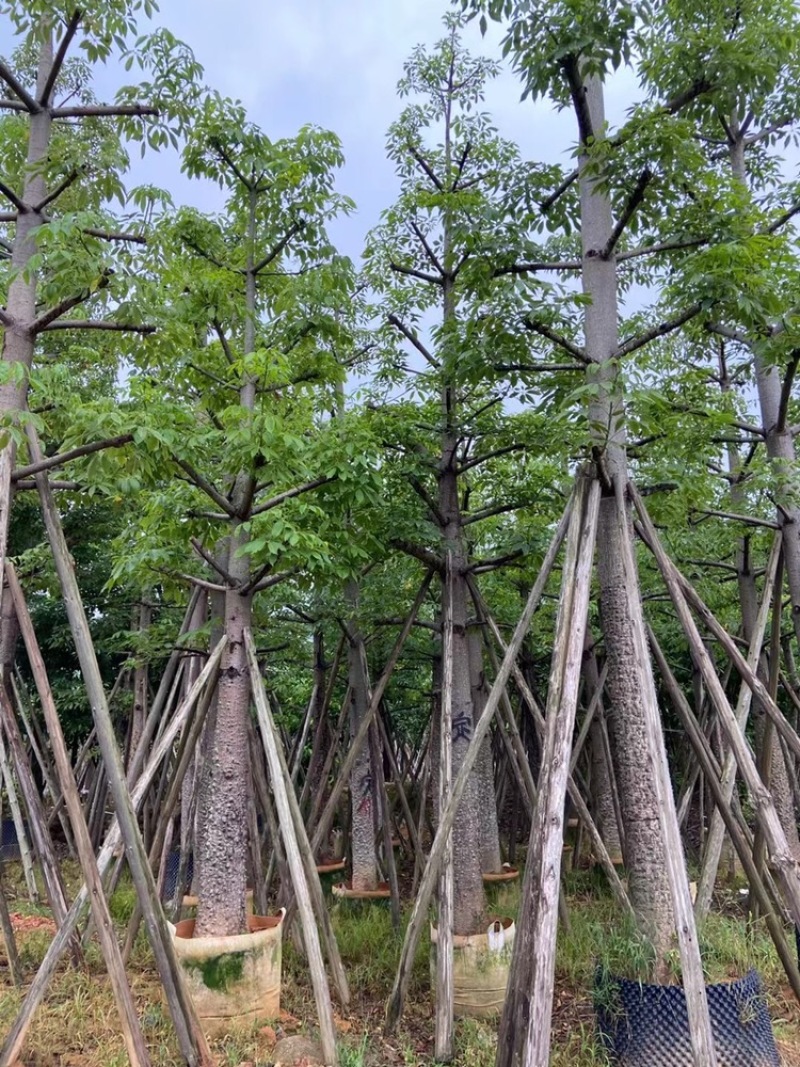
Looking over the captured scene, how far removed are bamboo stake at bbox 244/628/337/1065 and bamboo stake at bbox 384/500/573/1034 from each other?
384 mm

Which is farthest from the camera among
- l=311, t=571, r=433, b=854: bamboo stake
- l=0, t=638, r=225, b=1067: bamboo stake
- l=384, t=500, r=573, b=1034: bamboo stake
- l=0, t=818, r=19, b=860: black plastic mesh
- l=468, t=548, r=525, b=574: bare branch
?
l=0, t=818, r=19, b=860: black plastic mesh

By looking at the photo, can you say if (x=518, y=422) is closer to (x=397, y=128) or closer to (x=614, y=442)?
(x=614, y=442)

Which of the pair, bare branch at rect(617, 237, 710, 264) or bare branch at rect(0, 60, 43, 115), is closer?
bare branch at rect(0, 60, 43, 115)

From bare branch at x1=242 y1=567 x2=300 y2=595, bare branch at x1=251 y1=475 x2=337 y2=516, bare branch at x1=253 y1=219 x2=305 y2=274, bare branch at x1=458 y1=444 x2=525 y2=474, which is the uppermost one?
bare branch at x1=253 y1=219 x2=305 y2=274

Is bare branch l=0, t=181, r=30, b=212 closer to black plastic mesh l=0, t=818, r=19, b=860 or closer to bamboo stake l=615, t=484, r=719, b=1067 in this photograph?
bamboo stake l=615, t=484, r=719, b=1067

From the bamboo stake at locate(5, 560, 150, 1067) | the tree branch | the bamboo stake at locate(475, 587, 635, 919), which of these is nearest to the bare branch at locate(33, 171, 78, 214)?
the tree branch

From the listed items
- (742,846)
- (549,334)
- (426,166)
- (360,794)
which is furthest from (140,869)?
(426,166)

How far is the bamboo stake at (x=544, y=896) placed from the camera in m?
2.53

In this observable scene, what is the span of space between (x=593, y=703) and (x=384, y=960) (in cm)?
310

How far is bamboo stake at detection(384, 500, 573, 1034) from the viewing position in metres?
3.65

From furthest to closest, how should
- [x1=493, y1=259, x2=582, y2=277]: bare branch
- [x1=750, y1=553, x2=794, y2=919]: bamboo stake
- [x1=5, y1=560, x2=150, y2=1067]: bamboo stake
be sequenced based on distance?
[x1=750, y1=553, x2=794, y2=919]: bamboo stake
[x1=493, y1=259, x2=582, y2=277]: bare branch
[x1=5, y1=560, x2=150, y2=1067]: bamboo stake

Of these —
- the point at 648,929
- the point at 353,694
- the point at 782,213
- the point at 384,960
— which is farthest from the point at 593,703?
the point at 782,213

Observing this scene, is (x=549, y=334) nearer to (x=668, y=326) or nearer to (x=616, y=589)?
(x=668, y=326)

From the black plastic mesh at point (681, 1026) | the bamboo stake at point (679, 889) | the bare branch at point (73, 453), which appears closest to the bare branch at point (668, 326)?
the bamboo stake at point (679, 889)
